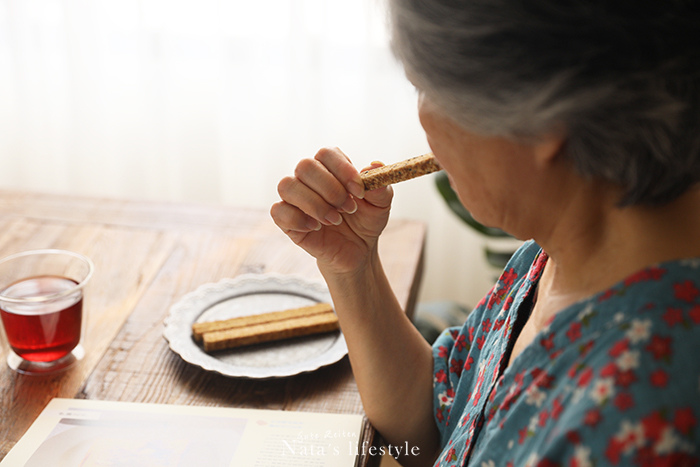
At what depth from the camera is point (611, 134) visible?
24.6 inches

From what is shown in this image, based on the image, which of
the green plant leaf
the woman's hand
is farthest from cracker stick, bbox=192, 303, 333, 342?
the green plant leaf

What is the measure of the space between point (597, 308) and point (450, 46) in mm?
273

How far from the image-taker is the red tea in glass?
1051 millimetres

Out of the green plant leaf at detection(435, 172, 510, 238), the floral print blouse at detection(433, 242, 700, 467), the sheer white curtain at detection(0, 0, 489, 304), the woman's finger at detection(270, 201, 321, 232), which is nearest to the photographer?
the floral print blouse at detection(433, 242, 700, 467)

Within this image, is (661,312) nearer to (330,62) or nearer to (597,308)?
(597,308)

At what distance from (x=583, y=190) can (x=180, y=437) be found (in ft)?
1.90

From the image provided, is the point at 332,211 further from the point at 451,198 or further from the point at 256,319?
the point at 451,198

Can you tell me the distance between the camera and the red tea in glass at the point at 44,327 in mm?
1051

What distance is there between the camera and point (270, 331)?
3.67ft

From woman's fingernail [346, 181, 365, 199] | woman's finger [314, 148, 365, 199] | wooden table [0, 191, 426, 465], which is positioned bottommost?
wooden table [0, 191, 426, 465]

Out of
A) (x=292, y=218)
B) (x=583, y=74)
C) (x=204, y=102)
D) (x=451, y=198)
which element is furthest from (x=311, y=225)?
(x=204, y=102)

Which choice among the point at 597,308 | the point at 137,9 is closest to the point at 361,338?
the point at 597,308

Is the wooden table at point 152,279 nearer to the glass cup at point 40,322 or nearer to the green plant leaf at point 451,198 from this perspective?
the glass cup at point 40,322

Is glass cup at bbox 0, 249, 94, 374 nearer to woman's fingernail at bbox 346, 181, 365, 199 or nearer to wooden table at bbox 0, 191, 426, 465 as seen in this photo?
wooden table at bbox 0, 191, 426, 465
